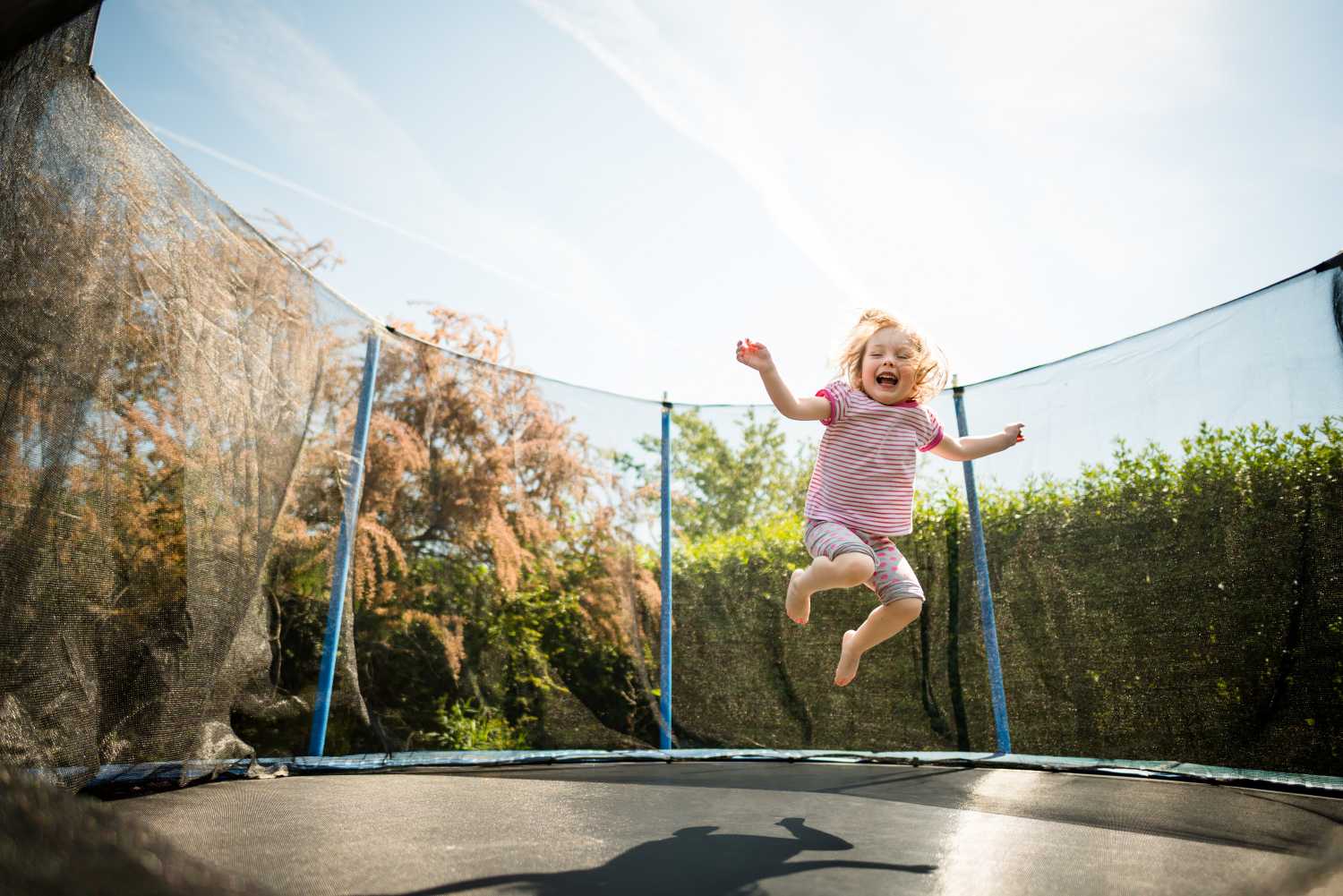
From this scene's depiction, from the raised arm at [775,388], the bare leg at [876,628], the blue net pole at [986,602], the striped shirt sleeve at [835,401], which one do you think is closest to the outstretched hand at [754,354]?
the raised arm at [775,388]

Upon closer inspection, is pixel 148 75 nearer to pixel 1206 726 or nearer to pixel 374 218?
pixel 374 218

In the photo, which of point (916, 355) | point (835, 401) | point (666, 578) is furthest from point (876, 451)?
point (666, 578)

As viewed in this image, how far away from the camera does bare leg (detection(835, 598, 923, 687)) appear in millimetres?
1945

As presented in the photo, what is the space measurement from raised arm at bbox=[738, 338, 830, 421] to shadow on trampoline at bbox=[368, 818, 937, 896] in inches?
36.9

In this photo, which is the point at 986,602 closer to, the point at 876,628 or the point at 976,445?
the point at 976,445

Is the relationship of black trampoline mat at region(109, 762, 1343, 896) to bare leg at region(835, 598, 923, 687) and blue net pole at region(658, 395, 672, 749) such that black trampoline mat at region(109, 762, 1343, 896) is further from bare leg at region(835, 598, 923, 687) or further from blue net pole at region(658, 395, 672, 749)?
blue net pole at region(658, 395, 672, 749)

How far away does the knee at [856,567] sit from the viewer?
6.00 ft

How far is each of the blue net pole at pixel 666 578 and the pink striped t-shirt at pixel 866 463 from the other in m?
1.25

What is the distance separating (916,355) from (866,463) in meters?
0.31

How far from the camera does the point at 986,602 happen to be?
286cm

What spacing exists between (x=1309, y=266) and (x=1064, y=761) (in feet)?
5.13

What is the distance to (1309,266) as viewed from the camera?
228 cm

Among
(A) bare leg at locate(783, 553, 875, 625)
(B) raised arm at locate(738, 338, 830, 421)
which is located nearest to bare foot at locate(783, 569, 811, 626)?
(A) bare leg at locate(783, 553, 875, 625)

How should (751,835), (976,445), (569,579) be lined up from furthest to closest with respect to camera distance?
(569,579) < (976,445) < (751,835)
